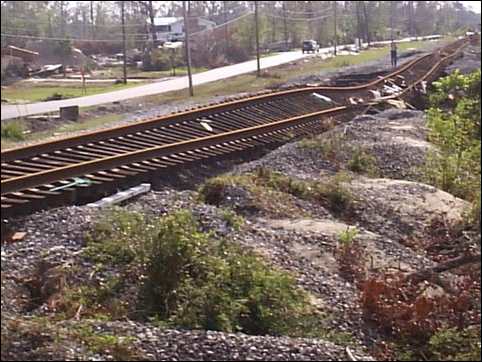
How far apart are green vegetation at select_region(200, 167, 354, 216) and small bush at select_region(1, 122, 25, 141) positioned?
3251mm

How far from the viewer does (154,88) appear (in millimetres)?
30719

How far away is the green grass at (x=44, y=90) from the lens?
38.6 ft

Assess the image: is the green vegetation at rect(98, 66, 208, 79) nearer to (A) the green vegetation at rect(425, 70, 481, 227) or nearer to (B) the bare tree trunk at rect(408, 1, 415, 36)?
(A) the green vegetation at rect(425, 70, 481, 227)

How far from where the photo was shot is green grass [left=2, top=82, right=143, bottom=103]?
11.8 m

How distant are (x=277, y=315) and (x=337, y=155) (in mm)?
8063

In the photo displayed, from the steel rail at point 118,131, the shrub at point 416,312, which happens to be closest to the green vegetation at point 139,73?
the steel rail at point 118,131

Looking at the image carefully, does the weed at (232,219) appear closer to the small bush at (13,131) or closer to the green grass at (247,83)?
the small bush at (13,131)

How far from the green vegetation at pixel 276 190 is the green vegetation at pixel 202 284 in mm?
2841

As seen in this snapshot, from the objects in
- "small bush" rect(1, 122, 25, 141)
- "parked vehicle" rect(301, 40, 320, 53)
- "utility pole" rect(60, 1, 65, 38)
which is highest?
"utility pole" rect(60, 1, 65, 38)

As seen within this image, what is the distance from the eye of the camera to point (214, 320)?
6797 mm

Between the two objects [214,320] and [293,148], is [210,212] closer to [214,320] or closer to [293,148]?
[214,320]

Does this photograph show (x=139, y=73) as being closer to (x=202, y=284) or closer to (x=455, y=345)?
(x=202, y=284)

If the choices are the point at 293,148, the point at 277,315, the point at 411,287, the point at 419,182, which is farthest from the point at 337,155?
the point at 277,315

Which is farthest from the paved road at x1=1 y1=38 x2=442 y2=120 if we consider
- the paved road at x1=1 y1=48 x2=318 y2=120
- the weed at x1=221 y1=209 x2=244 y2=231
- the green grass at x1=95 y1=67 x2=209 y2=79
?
the weed at x1=221 y1=209 x2=244 y2=231
